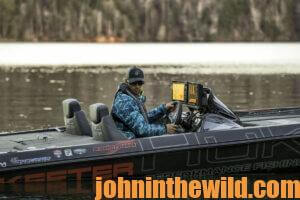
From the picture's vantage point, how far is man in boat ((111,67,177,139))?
540 inches

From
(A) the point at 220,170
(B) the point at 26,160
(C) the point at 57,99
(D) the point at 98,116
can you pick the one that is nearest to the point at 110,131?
(D) the point at 98,116

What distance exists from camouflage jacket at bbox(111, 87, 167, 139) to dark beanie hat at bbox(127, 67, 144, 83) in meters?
0.31

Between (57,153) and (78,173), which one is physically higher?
(57,153)

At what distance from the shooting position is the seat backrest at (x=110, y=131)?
13492mm

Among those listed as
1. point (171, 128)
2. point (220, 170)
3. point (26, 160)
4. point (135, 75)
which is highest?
point (135, 75)

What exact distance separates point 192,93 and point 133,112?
116cm

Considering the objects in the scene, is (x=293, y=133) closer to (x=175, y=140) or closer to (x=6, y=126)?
(x=175, y=140)

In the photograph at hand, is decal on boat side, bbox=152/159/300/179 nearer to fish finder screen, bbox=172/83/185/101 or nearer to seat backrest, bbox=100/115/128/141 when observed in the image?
seat backrest, bbox=100/115/128/141

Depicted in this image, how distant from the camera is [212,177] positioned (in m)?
13.8

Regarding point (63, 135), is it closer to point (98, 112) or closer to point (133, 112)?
point (98, 112)

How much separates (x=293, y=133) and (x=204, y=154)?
1619 millimetres

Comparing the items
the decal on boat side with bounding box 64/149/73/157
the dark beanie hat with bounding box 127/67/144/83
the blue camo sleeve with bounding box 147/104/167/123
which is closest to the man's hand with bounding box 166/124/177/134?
the blue camo sleeve with bounding box 147/104/167/123

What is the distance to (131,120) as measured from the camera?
13742 mm

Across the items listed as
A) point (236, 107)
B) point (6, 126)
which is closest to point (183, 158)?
point (6, 126)
